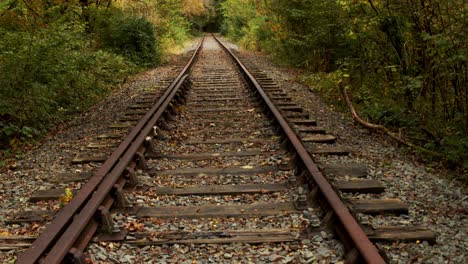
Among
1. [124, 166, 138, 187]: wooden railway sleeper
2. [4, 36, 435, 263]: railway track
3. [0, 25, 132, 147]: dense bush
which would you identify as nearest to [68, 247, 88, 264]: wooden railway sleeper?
[4, 36, 435, 263]: railway track

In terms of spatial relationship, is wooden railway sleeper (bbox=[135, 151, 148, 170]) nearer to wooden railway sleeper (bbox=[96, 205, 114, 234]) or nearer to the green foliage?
wooden railway sleeper (bbox=[96, 205, 114, 234])

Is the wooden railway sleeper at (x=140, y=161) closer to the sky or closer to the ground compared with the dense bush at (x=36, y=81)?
closer to the ground

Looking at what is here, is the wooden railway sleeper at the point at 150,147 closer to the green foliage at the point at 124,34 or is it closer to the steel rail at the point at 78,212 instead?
the steel rail at the point at 78,212

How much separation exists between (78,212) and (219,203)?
1.20 m

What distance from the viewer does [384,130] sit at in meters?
6.19

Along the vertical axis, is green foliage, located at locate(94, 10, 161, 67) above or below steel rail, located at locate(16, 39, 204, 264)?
above

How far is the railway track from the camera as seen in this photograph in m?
3.16

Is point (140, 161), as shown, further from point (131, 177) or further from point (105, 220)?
point (105, 220)

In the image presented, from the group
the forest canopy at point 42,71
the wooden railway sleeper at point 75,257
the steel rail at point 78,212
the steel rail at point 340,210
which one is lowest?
the wooden railway sleeper at point 75,257

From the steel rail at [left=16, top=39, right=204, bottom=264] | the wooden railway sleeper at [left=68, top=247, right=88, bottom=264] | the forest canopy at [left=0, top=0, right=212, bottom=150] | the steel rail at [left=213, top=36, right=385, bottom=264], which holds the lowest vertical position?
the wooden railway sleeper at [left=68, top=247, right=88, bottom=264]

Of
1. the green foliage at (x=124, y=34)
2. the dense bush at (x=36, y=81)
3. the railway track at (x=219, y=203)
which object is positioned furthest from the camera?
the green foliage at (x=124, y=34)

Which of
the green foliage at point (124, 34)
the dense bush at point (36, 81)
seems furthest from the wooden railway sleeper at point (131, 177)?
the green foliage at point (124, 34)

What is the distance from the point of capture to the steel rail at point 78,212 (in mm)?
2885

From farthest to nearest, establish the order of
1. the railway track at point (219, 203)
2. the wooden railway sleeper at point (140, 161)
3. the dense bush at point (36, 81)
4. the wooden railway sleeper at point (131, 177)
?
the dense bush at point (36, 81) < the wooden railway sleeper at point (140, 161) < the wooden railway sleeper at point (131, 177) < the railway track at point (219, 203)
